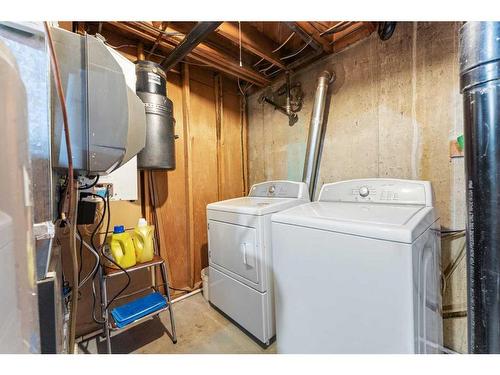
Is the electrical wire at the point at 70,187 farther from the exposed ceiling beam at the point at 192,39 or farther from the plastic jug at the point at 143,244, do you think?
the exposed ceiling beam at the point at 192,39

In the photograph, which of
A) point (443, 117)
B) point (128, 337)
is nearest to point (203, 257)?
point (128, 337)

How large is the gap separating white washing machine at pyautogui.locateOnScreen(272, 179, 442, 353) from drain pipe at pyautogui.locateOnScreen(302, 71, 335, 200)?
696 millimetres

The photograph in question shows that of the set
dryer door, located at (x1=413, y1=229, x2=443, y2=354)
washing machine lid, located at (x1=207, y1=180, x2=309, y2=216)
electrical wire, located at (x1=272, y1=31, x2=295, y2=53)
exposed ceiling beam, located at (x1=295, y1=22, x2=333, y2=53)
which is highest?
electrical wire, located at (x1=272, y1=31, x2=295, y2=53)

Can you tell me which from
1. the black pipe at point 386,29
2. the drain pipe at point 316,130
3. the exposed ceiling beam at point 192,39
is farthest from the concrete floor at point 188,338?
the black pipe at point 386,29

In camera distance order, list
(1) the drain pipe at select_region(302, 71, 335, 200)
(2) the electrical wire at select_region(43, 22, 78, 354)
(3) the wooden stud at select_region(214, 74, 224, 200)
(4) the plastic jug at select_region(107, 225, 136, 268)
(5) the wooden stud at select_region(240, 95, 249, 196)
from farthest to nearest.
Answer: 1. (5) the wooden stud at select_region(240, 95, 249, 196)
2. (3) the wooden stud at select_region(214, 74, 224, 200)
3. (1) the drain pipe at select_region(302, 71, 335, 200)
4. (4) the plastic jug at select_region(107, 225, 136, 268)
5. (2) the electrical wire at select_region(43, 22, 78, 354)

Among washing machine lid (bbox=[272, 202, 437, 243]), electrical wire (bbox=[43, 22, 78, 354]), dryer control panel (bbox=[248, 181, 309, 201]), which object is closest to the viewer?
electrical wire (bbox=[43, 22, 78, 354])

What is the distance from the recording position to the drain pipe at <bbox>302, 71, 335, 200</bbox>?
70.2 inches

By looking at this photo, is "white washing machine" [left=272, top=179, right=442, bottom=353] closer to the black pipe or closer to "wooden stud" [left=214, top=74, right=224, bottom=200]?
the black pipe

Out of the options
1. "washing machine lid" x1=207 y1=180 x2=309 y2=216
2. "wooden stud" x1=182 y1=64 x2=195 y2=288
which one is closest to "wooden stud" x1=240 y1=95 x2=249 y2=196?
"washing machine lid" x1=207 y1=180 x2=309 y2=216

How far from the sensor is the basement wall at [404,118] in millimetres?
1301

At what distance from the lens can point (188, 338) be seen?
1542mm

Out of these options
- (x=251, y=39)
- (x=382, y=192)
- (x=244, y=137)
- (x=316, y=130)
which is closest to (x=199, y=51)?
(x=251, y=39)

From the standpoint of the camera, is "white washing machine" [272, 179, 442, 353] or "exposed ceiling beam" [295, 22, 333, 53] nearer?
"white washing machine" [272, 179, 442, 353]

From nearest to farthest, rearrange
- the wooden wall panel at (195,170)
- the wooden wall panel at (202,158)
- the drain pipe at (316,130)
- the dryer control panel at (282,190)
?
the dryer control panel at (282,190) → the drain pipe at (316,130) → the wooden wall panel at (195,170) → the wooden wall panel at (202,158)
